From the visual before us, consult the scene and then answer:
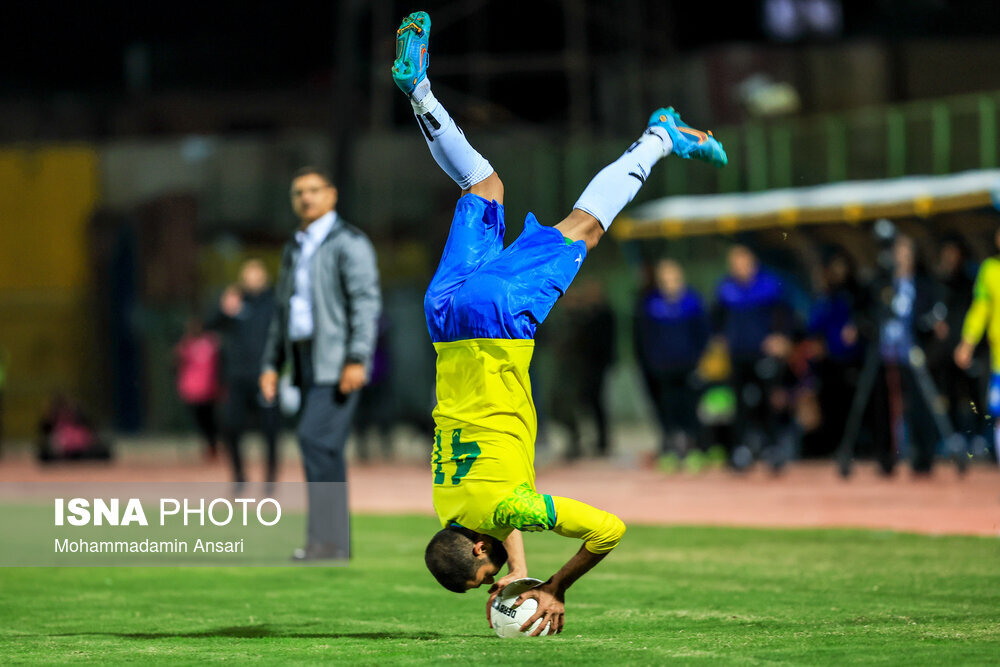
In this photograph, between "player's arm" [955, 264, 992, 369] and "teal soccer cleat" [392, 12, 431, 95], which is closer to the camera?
"teal soccer cleat" [392, 12, 431, 95]

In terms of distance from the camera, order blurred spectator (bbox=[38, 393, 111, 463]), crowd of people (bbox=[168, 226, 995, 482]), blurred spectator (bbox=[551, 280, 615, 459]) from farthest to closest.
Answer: blurred spectator (bbox=[38, 393, 111, 463]), blurred spectator (bbox=[551, 280, 615, 459]), crowd of people (bbox=[168, 226, 995, 482])

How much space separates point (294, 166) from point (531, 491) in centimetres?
2293

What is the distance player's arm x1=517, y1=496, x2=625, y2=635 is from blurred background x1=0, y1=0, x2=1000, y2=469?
10952 mm

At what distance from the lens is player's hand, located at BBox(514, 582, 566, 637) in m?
6.56

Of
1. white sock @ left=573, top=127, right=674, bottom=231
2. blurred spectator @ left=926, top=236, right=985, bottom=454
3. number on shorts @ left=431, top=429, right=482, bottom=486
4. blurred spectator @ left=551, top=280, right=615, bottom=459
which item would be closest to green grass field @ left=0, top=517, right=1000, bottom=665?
number on shorts @ left=431, top=429, right=482, bottom=486

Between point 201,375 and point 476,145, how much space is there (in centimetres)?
1016

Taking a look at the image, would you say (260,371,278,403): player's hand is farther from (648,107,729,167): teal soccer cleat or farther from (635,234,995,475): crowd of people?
(635,234,995,475): crowd of people

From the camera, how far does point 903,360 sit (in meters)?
14.9

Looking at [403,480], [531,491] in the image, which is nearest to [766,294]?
[403,480]

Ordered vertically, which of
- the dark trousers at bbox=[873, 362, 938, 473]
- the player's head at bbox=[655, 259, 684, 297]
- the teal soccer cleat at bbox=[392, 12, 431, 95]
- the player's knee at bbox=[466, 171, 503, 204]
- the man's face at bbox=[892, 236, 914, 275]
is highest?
the teal soccer cleat at bbox=[392, 12, 431, 95]

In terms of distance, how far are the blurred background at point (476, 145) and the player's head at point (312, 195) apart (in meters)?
8.20

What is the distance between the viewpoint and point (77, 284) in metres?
29.5

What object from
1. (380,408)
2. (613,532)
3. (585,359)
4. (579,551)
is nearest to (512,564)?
(579,551)

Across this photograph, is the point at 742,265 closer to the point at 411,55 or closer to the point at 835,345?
the point at 835,345
